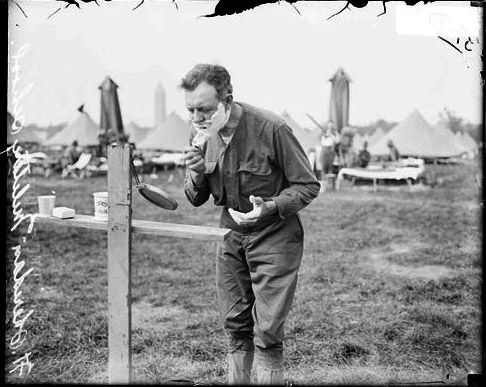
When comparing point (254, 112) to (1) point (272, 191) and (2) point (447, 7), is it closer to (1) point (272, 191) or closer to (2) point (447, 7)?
(1) point (272, 191)

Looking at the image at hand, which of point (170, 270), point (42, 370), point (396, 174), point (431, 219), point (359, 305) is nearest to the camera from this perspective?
point (42, 370)

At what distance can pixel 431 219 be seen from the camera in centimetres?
752

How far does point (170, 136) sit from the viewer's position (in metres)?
6.51

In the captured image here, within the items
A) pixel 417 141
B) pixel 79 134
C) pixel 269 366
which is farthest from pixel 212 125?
pixel 417 141

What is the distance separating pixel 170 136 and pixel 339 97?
6.56 feet

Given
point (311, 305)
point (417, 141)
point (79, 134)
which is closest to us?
point (311, 305)

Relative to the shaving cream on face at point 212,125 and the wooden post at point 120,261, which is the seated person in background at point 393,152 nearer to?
the shaving cream on face at point 212,125

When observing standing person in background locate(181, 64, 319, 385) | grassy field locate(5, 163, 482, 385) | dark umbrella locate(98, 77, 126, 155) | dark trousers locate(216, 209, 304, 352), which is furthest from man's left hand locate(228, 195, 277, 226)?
dark umbrella locate(98, 77, 126, 155)

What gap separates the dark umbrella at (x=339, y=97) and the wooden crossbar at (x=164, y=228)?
3.03m

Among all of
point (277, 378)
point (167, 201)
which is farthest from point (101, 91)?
point (277, 378)

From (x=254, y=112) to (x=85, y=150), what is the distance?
804cm

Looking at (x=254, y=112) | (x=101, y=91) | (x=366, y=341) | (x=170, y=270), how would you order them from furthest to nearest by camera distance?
(x=170, y=270), (x=101, y=91), (x=366, y=341), (x=254, y=112)

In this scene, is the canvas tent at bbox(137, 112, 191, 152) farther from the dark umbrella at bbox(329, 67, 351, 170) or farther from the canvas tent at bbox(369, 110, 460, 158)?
the canvas tent at bbox(369, 110, 460, 158)

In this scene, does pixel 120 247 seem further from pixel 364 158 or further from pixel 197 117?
pixel 364 158
